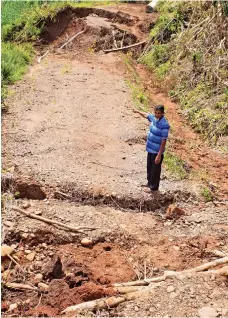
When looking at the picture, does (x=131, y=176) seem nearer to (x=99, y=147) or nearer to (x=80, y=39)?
(x=99, y=147)

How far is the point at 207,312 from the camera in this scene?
383cm

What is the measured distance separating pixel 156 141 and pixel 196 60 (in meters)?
5.61

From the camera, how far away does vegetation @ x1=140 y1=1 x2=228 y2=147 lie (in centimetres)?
925

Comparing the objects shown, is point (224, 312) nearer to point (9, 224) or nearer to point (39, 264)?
point (39, 264)

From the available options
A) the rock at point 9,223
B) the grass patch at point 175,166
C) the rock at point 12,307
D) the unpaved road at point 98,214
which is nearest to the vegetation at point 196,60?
the unpaved road at point 98,214

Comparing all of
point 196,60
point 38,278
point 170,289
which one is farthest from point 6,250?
point 196,60

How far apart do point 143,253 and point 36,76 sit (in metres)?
6.82

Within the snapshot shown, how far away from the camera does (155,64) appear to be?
40.4 ft

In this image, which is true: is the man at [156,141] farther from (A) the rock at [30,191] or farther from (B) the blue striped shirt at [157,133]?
(A) the rock at [30,191]

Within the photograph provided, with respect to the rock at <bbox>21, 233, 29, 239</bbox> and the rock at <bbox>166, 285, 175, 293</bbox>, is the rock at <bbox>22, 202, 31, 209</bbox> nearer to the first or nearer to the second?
the rock at <bbox>21, 233, 29, 239</bbox>

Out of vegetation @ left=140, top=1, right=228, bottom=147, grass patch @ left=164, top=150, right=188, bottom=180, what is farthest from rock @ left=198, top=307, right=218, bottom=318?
vegetation @ left=140, top=1, right=228, bottom=147

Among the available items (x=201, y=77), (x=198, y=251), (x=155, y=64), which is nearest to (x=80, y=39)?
(x=155, y=64)

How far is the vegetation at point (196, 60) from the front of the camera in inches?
364

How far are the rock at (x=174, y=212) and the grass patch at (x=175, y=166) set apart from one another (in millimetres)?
831
